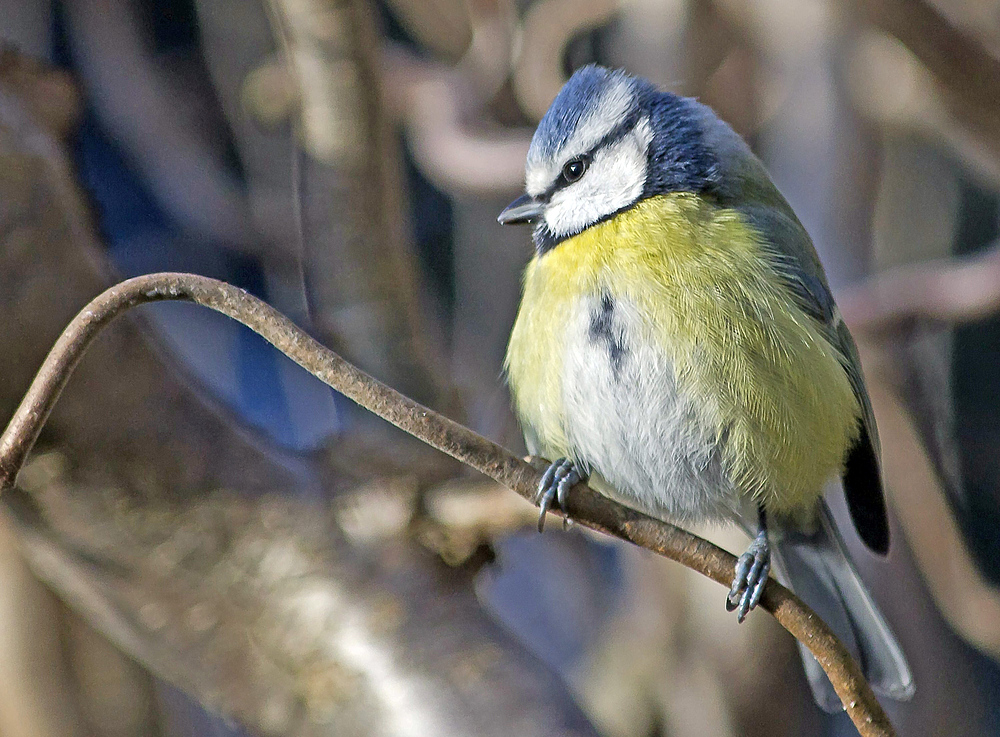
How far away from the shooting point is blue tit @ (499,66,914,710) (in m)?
0.71

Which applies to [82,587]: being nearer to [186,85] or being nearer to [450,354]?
[450,354]

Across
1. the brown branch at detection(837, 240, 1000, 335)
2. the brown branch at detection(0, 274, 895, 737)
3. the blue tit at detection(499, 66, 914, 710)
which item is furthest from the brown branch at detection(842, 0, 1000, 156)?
the brown branch at detection(0, 274, 895, 737)

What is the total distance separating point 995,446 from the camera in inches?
55.8

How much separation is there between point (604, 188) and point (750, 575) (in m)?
0.36

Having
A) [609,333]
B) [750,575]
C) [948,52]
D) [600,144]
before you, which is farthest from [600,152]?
[948,52]

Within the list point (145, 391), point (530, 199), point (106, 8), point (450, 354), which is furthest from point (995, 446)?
point (106, 8)

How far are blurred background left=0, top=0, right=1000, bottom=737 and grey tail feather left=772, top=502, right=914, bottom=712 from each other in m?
0.27

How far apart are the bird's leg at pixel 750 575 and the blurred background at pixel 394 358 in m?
0.15

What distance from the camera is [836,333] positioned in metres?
0.83

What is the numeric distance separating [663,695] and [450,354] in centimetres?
59

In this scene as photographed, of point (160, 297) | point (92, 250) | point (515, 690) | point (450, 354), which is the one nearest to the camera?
point (160, 297)

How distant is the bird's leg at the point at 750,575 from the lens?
2.23 ft

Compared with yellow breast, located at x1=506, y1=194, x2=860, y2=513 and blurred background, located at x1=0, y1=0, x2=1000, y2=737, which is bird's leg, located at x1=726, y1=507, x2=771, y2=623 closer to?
yellow breast, located at x1=506, y1=194, x2=860, y2=513

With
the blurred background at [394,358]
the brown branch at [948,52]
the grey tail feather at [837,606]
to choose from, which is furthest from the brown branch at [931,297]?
the grey tail feather at [837,606]
